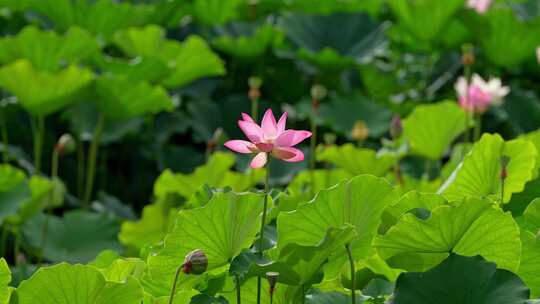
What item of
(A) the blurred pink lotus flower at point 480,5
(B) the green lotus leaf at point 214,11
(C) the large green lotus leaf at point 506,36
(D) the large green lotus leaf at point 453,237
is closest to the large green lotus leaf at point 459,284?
(D) the large green lotus leaf at point 453,237

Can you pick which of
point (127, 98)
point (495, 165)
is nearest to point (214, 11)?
point (127, 98)

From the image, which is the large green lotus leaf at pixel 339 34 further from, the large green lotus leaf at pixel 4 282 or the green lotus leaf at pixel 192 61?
the large green lotus leaf at pixel 4 282

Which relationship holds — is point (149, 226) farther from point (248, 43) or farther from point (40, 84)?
point (248, 43)

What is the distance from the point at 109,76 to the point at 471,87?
81 cm

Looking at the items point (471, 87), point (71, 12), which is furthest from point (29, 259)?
point (471, 87)

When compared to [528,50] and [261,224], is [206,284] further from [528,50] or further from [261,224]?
[528,50]

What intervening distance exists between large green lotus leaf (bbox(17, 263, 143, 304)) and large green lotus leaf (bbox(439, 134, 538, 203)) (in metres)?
0.46

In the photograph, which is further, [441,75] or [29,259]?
[441,75]

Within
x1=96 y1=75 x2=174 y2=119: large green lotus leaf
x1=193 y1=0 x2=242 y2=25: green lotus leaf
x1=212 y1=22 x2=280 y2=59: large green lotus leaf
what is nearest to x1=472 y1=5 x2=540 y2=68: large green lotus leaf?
x1=212 y1=22 x2=280 y2=59: large green lotus leaf

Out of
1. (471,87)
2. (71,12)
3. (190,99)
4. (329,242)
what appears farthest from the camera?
(190,99)

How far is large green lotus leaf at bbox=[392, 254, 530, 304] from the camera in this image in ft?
3.29

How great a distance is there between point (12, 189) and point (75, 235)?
0.85ft

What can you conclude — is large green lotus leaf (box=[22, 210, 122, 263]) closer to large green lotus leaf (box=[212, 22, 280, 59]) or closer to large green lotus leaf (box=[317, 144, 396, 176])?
large green lotus leaf (box=[317, 144, 396, 176])

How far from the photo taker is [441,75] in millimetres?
3285
